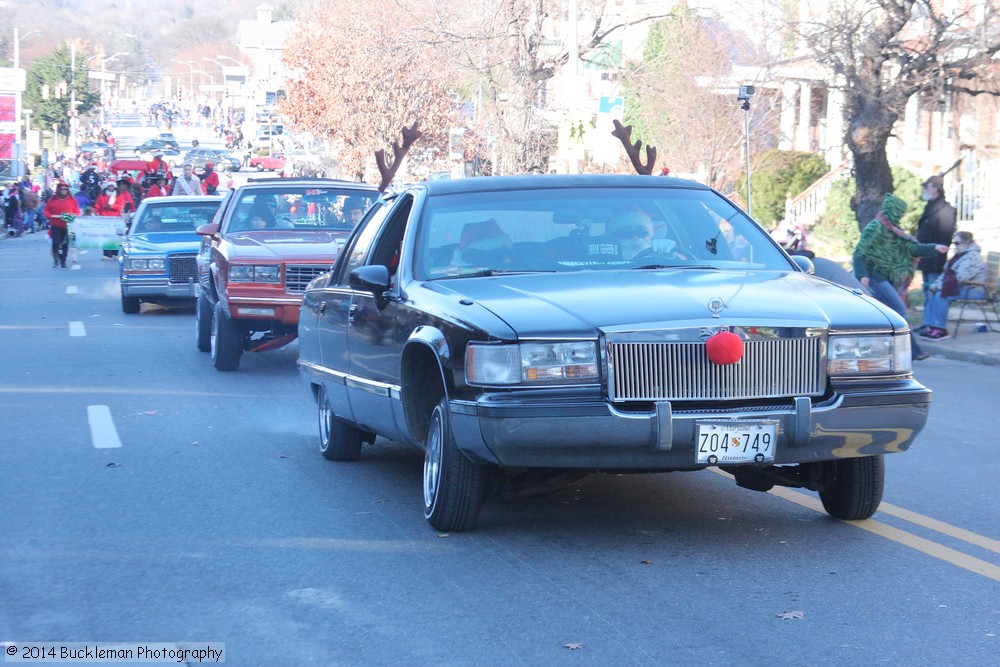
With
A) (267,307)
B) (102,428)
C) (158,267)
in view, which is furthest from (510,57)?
(102,428)

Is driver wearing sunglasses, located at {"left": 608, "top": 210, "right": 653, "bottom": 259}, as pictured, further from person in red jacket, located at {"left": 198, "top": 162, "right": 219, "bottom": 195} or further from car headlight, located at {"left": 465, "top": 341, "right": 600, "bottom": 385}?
person in red jacket, located at {"left": 198, "top": 162, "right": 219, "bottom": 195}

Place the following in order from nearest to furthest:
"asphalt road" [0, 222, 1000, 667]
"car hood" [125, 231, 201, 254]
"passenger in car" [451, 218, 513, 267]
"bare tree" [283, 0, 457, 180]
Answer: "asphalt road" [0, 222, 1000, 667]
"passenger in car" [451, 218, 513, 267]
"car hood" [125, 231, 201, 254]
"bare tree" [283, 0, 457, 180]

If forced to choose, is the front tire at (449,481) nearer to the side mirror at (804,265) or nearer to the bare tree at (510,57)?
the side mirror at (804,265)

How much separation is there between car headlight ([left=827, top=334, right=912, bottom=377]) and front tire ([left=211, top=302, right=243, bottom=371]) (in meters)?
8.27

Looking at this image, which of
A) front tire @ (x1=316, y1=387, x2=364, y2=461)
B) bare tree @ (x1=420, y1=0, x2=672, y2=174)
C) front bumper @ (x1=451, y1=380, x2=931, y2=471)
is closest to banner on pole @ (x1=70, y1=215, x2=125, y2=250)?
bare tree @ (x1=420, y1=0, x2=672, y2=174)

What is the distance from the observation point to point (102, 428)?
1013 centimetres

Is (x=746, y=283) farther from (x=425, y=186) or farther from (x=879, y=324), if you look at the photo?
(x=425, y=186)

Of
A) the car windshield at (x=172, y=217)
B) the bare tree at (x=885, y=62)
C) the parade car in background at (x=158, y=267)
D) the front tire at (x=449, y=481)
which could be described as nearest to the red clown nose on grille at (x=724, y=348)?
the front tire at (x=449, y=481)

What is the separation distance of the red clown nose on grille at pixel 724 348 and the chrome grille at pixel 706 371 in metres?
0.06

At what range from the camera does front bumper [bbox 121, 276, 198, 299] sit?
774 inches

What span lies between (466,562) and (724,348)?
4.77 ft

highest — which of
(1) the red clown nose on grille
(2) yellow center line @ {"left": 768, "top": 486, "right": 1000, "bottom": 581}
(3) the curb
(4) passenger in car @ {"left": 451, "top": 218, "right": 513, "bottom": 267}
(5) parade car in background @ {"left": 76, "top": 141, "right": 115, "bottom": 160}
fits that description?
(5) parade car in background @ {"left": 76, "top": 141, "right": 115, "bottom": 160}

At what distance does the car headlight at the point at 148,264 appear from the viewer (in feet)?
64.7

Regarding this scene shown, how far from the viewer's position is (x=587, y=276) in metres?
6.67
